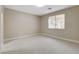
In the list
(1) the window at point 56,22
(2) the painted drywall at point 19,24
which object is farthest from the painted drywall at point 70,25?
(2) the painted drywall at point 19,24

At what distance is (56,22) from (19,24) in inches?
129

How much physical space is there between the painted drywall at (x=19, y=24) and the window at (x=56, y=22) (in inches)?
68.3

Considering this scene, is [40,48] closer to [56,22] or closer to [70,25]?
[70,25]

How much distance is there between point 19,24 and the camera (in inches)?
254

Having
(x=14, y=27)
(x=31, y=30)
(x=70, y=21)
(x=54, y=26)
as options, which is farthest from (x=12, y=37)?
(x=70, y=21)

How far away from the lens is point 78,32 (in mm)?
4652

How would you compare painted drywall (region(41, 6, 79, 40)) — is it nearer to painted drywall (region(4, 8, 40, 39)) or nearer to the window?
the window

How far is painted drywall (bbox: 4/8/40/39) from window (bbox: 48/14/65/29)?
1734 mm

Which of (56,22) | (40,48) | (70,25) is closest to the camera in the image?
(40,48)

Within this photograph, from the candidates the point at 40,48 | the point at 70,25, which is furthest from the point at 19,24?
the point at 70,25

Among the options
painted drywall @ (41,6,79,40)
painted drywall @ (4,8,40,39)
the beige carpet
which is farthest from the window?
the beige carpet

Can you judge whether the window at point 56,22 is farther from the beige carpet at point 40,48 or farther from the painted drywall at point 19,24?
the beige carpet at point 40,48

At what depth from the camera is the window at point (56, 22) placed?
609 centimetres
